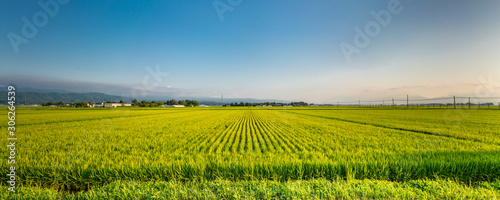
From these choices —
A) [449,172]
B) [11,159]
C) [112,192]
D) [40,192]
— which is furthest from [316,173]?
[11,159]

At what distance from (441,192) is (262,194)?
3.41m

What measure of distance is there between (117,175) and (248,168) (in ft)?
10.9

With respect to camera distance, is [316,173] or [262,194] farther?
[316,173]

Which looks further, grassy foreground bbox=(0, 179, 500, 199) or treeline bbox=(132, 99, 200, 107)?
treeline bbox=(132, 99, 200, 107)

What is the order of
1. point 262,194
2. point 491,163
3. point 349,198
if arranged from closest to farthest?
point 349,198 < point 262,194 < point 491,163

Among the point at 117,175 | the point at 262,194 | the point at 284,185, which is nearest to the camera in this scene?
the point at 262,194

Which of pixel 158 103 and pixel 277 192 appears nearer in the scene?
pixel 277 192

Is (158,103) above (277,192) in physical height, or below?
above

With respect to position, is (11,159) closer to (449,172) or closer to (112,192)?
(112,192)

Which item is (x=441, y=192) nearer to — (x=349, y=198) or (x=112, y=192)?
(x=349, y=198)

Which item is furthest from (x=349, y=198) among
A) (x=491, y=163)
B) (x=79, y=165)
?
(x=79, y=165)

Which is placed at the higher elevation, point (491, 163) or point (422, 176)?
point (491, 163)

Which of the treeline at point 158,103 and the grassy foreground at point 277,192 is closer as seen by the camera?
the grassy foreground at point 277,192

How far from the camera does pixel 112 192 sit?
3.49 m
